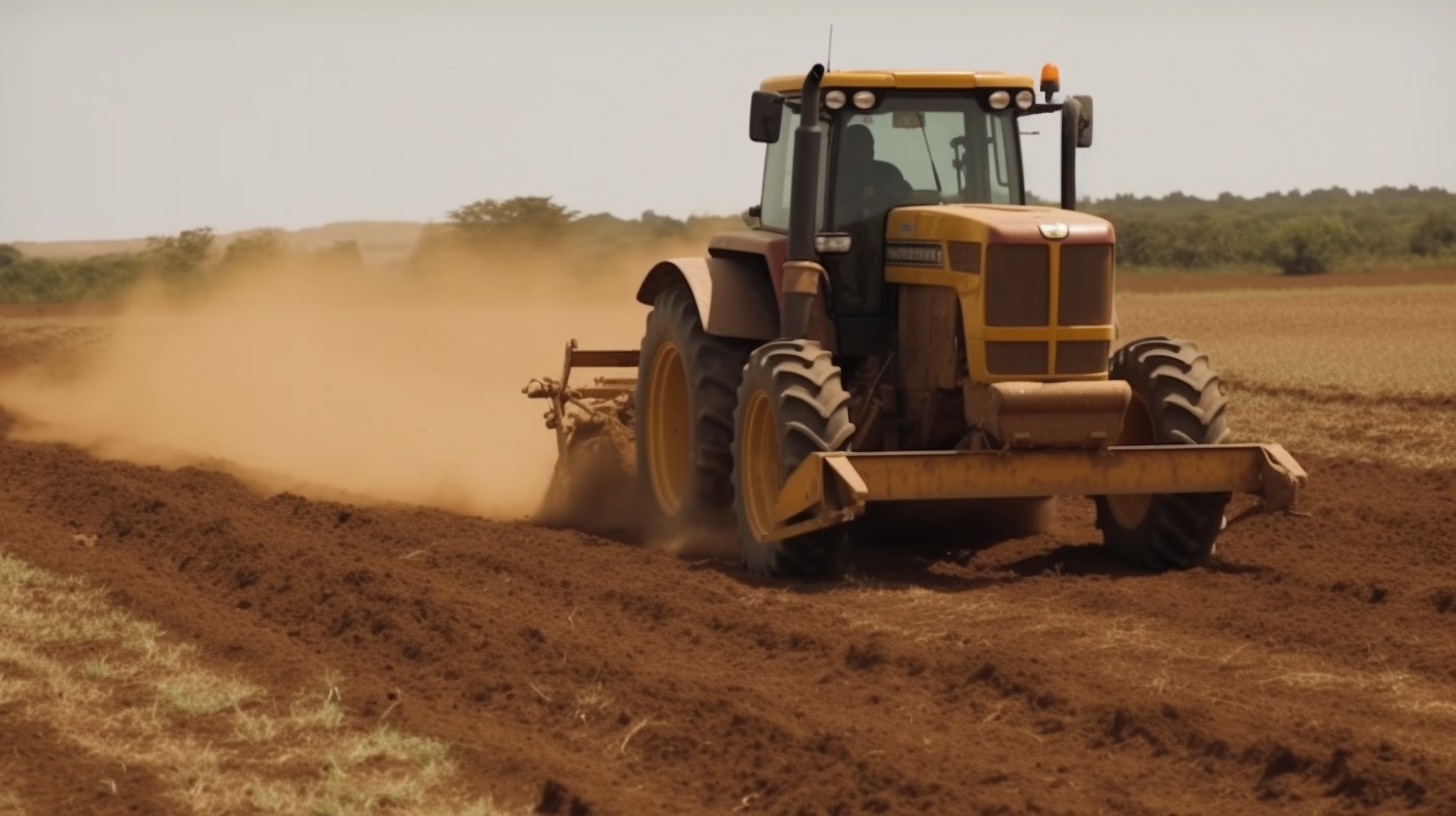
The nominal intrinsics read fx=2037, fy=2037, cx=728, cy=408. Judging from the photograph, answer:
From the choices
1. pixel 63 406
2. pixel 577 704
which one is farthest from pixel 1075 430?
pixel 63 406

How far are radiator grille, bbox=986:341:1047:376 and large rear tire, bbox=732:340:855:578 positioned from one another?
2.41ft

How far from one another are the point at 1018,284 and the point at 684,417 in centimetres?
307

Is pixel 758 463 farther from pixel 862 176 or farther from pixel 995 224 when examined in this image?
pixel 995 224

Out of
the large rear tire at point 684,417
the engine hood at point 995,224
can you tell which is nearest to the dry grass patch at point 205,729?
the large rear tire at point 684,417

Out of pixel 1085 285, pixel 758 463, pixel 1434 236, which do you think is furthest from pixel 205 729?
pixel 1434 236

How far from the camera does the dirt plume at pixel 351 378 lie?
1532cm

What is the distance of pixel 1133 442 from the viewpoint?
10.9m

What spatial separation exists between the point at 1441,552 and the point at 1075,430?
2489mm

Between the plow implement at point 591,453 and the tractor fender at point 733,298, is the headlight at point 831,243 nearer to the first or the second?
the tractor fender at point 733,298

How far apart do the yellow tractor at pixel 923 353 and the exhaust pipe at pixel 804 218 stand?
13 millimetres

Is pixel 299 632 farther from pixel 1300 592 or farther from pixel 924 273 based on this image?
pixel 1300 592

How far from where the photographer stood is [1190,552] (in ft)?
34.4

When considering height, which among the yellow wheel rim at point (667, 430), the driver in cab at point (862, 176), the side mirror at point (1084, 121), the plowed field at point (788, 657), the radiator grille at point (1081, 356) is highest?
the side mirror at point (1084, 121)

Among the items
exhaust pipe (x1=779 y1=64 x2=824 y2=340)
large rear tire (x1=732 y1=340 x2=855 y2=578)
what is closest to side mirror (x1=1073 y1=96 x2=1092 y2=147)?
exhaust pipe (x1=779 y1=64 x2=824 y2=340)
